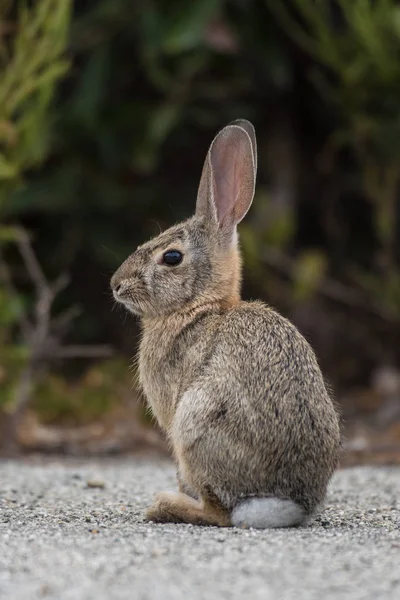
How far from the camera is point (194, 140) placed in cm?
1131

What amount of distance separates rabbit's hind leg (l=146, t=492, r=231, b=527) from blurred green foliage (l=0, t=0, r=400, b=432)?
154 inches

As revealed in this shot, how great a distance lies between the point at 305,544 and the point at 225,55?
660 cm

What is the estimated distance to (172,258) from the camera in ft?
18.1

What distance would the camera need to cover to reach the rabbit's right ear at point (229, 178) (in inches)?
222

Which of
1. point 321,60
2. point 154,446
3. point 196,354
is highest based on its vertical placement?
point 321,60

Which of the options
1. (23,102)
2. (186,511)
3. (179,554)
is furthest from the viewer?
(23,102)

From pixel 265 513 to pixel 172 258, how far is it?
1.41 meters

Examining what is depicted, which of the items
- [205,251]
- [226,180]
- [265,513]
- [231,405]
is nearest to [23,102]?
[226,180]

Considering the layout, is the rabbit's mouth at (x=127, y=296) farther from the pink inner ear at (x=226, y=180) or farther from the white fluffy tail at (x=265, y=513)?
the white fluffy tail at (x=265, y=513)

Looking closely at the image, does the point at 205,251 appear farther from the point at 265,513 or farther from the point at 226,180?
the point at 265,513

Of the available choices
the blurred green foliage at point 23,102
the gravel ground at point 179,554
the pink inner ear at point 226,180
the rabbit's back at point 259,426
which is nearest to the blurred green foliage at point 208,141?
the blurred green foliage at point 23,102

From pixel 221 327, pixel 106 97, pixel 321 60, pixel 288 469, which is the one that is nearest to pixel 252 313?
pixel 221 327

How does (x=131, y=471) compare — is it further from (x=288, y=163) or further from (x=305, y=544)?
(x=288, y=163)

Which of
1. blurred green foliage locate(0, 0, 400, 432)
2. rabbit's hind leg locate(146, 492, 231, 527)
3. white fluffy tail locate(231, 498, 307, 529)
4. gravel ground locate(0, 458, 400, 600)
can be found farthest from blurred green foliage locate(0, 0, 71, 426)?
white fluffy tail locate(231, 498, 307, 529)
